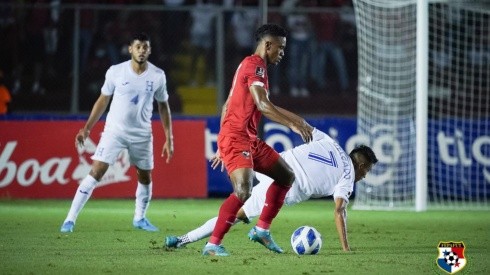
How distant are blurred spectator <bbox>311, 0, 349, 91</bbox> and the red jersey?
10.9 m

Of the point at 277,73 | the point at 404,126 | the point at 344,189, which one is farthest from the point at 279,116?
the point at 277,73

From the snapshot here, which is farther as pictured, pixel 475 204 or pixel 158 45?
pixel 158 45

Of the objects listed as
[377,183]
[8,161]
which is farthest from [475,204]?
[8,161]

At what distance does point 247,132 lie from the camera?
10.0 m

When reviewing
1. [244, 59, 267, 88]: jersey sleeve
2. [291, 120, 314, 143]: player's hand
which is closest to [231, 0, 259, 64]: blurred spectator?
[244, 59, 267, 88]: jersey sleeve

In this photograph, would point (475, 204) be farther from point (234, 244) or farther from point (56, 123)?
point (234, 244)

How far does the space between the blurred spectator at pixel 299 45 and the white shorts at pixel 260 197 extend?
934 centimetres

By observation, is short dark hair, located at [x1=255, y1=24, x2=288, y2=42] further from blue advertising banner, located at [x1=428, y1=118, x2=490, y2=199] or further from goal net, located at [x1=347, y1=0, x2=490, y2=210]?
blue advertising banner, located at [x1=428, y1=118, x2=490, y2=199]

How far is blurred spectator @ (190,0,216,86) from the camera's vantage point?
65.9 feet

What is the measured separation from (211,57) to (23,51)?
3.34 meters

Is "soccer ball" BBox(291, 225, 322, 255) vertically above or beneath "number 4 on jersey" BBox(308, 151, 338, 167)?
beneath

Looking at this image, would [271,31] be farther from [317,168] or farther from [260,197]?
[317,168]

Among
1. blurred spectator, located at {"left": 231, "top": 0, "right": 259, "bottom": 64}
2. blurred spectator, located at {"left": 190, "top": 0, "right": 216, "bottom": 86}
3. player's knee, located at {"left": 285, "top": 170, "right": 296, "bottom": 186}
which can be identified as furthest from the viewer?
blurred spectator, located at {"left": 231, "top": 0, "right": 259, "bottom": 64}

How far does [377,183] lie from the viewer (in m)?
18.3
